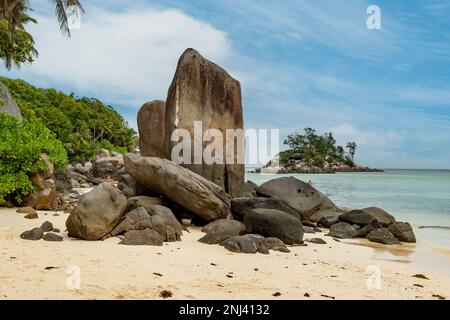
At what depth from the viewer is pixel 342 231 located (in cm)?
1248

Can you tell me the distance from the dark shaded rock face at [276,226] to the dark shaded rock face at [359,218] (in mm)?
3752

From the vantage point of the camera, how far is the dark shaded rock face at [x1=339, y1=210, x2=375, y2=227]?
43.0 feet

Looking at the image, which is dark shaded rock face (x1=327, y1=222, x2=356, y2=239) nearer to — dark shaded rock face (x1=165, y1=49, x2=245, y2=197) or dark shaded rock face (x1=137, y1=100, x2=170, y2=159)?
dark shaded rock face (x1=165, y1=49, x2=245, y2=197)

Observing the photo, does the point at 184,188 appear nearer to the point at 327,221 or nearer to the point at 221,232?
the point at 221,232

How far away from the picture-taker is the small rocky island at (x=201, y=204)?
28.5ft

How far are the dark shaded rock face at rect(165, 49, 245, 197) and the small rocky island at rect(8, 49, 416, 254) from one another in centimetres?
3

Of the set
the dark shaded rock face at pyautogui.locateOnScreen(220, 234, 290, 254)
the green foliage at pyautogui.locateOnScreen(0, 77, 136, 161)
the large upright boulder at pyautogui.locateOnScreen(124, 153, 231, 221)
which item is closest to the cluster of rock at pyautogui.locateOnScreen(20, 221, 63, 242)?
the dark shaded rock face at pyautogui.locateOnScreen(220, 234, 290, 254)

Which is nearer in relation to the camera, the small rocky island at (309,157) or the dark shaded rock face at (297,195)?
the dark shaded rock face at (297,195)

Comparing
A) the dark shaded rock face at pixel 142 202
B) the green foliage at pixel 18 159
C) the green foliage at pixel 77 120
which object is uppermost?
the green foliage at pixel 77 120

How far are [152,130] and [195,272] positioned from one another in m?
13.9

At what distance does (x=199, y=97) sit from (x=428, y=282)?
9339 mm

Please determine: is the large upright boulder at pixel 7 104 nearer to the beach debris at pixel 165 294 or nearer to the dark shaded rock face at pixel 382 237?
the dark shaded rock face at pixel 382 237

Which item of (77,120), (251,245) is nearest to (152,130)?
(251,245)

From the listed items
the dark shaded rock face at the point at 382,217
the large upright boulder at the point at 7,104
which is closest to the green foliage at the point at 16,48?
the large upright boulder at the point at 7,104
